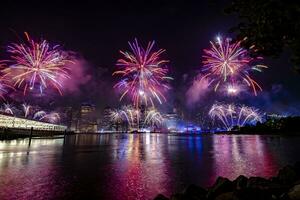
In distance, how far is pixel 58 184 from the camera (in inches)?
722

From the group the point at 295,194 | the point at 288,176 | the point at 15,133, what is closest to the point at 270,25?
the point at 295,194

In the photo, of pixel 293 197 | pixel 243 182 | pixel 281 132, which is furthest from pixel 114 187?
pixel 281 132

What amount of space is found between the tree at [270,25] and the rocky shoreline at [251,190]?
16.9 ft

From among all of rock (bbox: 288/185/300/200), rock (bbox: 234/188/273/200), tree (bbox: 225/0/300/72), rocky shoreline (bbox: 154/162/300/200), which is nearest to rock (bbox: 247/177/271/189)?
rocky shoreline (bbox: 154/162/300/200)

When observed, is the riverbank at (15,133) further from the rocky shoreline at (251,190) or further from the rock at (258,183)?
the rock at (258,183)

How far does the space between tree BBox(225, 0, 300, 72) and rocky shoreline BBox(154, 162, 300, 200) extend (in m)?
5.15

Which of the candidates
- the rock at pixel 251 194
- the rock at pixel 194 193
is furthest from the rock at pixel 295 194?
the rock at pixel 194 193

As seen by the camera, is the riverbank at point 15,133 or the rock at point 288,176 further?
the riverbank at point 15,133

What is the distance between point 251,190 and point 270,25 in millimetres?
6328

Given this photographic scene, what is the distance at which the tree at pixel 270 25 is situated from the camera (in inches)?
382

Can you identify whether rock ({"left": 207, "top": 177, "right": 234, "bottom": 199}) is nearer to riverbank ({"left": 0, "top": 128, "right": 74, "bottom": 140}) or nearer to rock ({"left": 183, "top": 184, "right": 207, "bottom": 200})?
rock ({"left": 183, "top": 184, "right": 207, "bottom": 200})

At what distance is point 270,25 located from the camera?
10.4 meters

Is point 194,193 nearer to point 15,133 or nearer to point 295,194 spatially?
point 295,194

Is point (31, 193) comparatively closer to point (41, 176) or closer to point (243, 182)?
point (41, 176)
